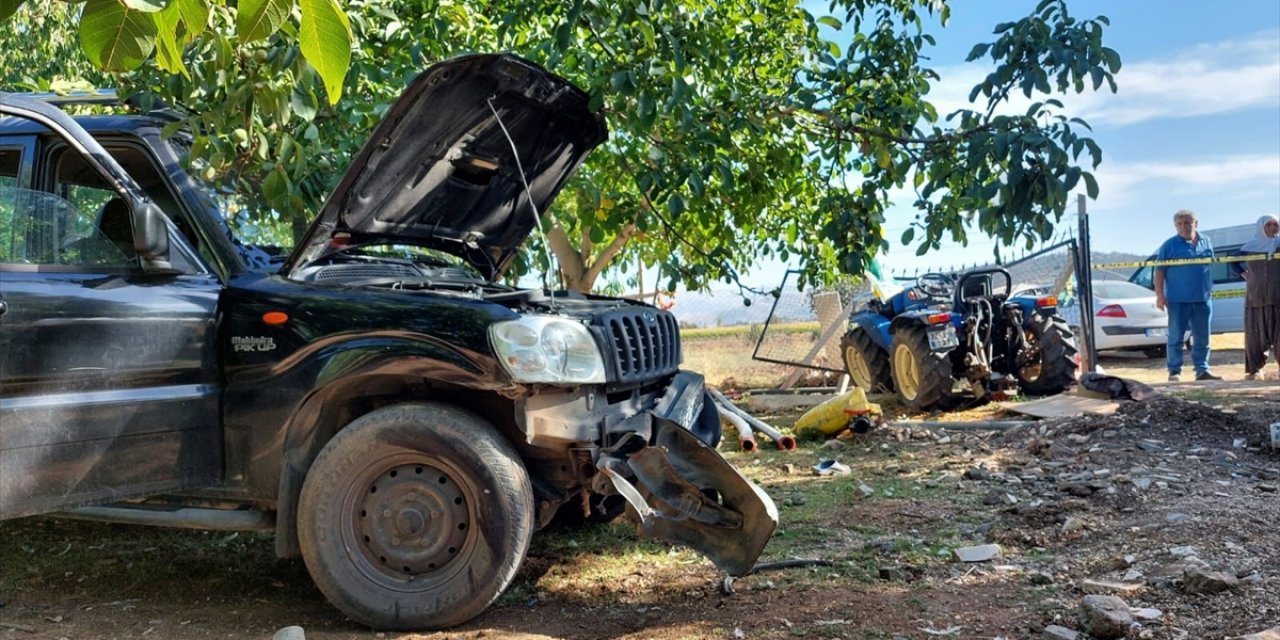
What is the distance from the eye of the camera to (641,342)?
13.6ft

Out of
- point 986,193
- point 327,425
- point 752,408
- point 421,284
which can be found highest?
point 986,193

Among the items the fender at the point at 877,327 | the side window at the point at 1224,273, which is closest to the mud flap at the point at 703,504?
the fender at the point at 877,327

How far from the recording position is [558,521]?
534 centimetres

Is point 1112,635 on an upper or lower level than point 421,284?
lower

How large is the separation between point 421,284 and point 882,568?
224 cm

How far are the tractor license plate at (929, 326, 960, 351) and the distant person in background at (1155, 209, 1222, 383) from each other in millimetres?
3002

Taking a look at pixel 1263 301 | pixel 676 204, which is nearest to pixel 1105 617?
pixel 676 204

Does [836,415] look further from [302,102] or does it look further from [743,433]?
[302,102]

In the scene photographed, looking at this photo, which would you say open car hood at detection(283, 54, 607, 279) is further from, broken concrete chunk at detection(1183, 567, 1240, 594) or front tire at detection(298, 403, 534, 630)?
broken concrete chunk at detection(1183, 567, 1240, 594)

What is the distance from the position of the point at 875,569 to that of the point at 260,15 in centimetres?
341

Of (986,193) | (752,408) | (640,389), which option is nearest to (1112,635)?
(640,389)

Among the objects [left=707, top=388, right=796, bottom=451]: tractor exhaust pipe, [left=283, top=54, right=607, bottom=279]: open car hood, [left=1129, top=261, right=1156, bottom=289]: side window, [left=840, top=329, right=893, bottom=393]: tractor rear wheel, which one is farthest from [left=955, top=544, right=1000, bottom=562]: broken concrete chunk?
[left=1129, top=261, right=1156, bottom=289]: side window

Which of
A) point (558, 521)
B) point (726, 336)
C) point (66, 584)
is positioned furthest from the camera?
point (726, 336)

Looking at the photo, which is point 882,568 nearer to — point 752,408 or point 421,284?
point 421,284
